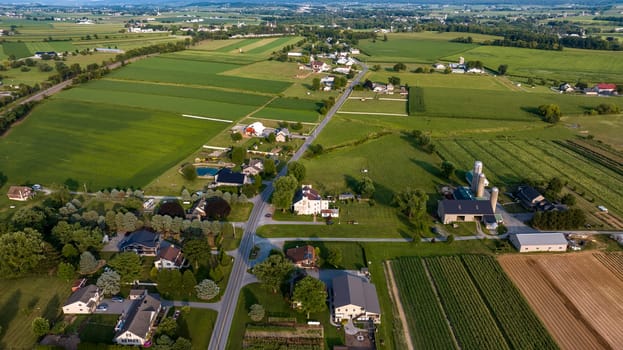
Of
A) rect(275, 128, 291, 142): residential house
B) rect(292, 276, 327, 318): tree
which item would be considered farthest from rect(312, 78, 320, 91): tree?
rect(292, 276, 327, 318): tree

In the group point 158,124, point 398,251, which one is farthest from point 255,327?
point 158,124

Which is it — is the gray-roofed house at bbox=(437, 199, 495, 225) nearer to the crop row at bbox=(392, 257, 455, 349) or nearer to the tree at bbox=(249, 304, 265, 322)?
the crop row at bbox=(392, 257, 455, 349)

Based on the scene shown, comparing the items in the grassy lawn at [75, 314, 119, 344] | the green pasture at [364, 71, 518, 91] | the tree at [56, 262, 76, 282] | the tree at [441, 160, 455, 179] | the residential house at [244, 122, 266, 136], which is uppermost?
the green pasture at [364, 71, 518, 91]

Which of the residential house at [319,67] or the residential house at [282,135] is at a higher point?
the residential house at [319,67]

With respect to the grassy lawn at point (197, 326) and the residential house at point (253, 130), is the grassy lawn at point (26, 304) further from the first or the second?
the residential house at point (253, 130)

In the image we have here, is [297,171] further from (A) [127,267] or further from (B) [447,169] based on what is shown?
(A) [127,267]

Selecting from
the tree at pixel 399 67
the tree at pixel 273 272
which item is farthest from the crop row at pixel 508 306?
the tree at pixel 399 67
